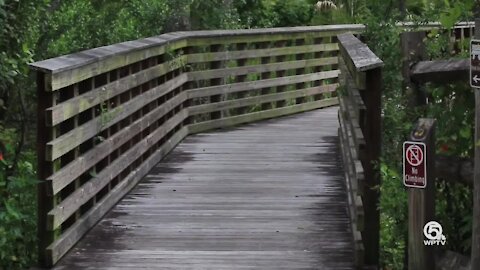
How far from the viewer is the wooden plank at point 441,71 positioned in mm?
4836

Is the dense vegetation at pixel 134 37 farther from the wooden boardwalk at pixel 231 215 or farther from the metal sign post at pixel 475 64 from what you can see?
the metal sign post at pixel 475 64

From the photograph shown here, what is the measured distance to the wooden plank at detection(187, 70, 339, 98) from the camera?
1182 cm

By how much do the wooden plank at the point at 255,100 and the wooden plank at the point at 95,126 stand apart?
1776 millimetres

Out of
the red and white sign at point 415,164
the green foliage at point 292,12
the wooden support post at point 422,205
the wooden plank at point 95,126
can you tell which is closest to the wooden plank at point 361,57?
the wooden support post at point 422,205

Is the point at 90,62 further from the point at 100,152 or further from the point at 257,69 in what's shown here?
the point at 257,69

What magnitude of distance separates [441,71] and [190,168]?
194 inches

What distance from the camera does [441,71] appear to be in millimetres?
4914

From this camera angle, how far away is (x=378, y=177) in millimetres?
6066

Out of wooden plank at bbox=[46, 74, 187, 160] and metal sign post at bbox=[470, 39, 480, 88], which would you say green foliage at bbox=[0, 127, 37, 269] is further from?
metal sign post at bbox=[470, 39, 480, 88]

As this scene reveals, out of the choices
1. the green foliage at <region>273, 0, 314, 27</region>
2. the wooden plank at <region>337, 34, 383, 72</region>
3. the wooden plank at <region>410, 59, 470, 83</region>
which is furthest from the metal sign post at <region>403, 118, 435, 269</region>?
the green foliage at <region>273, 0, 314, 27</region>

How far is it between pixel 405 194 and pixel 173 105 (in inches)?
211

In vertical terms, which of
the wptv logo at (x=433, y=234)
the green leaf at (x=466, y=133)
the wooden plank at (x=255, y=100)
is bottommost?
the wooden plank at (x=255, y=100)

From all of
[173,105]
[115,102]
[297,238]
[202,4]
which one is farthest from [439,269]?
[202,4]

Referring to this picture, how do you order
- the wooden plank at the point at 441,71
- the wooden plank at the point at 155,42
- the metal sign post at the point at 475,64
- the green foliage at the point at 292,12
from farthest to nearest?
the green foliage at the point at 292,12 < the wooden plank at the point at 155,42 < the wooden plank at the point at 441,71 < the metal sign post at the point at 475,64
